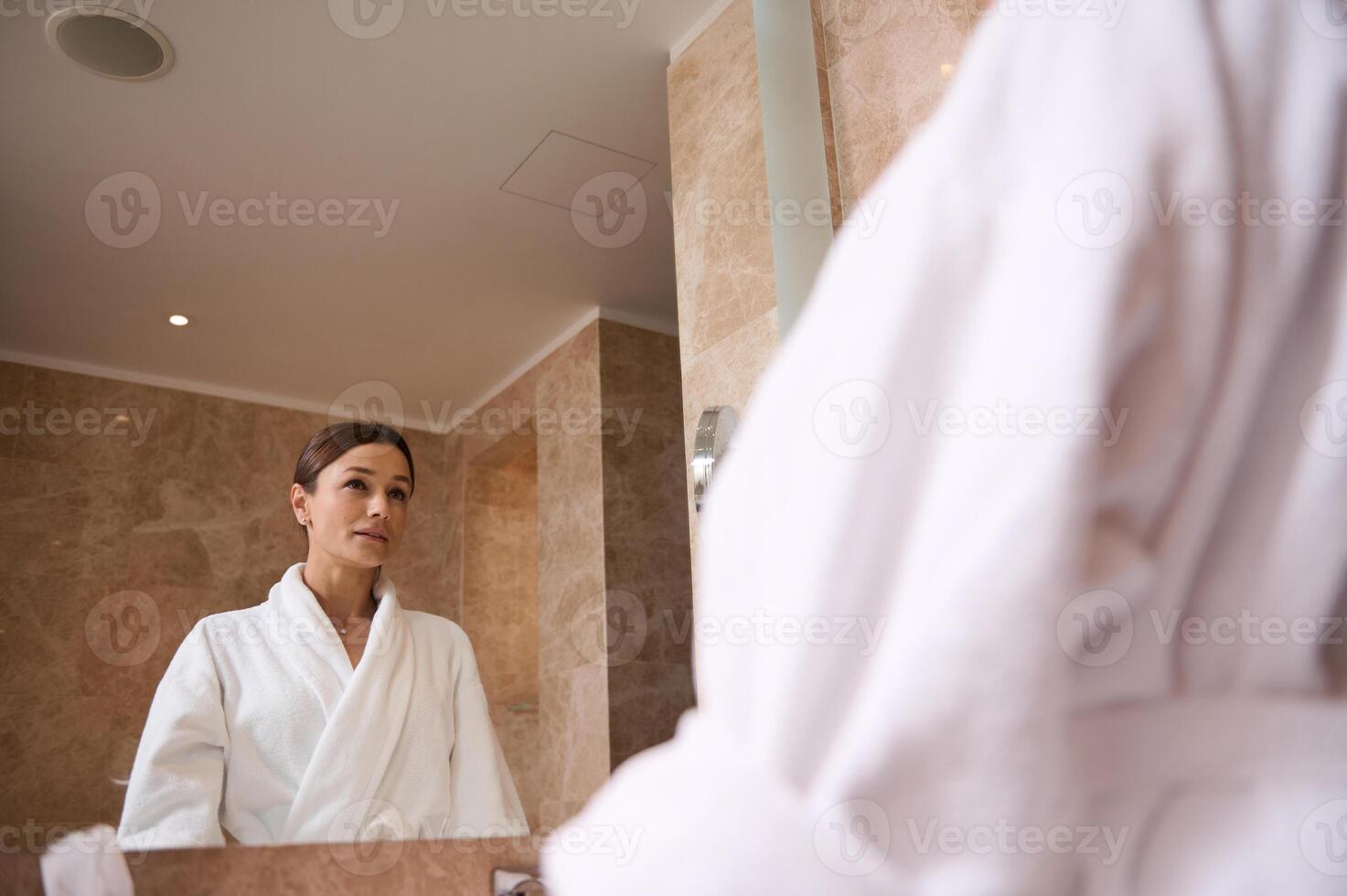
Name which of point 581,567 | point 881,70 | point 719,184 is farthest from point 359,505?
point 881,70

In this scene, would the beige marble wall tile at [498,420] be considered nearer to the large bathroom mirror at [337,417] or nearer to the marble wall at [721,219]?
the large bathroom mirror at [337,417]

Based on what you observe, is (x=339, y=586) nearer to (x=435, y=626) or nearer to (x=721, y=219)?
(x=435, y=626)

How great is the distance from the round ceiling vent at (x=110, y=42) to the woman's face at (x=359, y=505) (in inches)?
20.7

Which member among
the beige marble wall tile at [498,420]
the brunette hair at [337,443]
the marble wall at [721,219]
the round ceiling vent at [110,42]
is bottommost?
the brunette hair at [337,443]

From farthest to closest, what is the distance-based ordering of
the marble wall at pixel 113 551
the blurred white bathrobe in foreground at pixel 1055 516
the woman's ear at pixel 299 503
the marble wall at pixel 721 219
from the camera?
1. the marble wall at pixel 721 219
2. the woman's ear at pixel 299 503
3. the marble wall at pixel 113 551
4. the blurred white bathrobe in foreground at pixel 1055 516

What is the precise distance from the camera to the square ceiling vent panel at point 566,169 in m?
1.20

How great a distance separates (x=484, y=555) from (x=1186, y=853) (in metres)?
0.94

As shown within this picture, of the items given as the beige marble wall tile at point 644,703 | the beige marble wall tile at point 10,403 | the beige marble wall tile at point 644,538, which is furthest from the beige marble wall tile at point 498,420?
the beige marble wall tile at point 10,403

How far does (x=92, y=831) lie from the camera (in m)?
0.95

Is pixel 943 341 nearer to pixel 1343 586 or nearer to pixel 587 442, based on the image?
pixel 1343 586

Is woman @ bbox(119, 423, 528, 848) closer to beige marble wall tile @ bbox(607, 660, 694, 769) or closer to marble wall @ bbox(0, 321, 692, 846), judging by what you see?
marble wall @ bbox(0, 321, 692, 846)

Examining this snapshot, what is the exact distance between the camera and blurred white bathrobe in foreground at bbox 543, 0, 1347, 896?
19 centimetres

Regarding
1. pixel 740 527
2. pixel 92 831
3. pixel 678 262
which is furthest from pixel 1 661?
pixel 740 527

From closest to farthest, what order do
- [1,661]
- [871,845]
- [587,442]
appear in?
1. [871,845]
2. [1,661]
3. [587,442]
